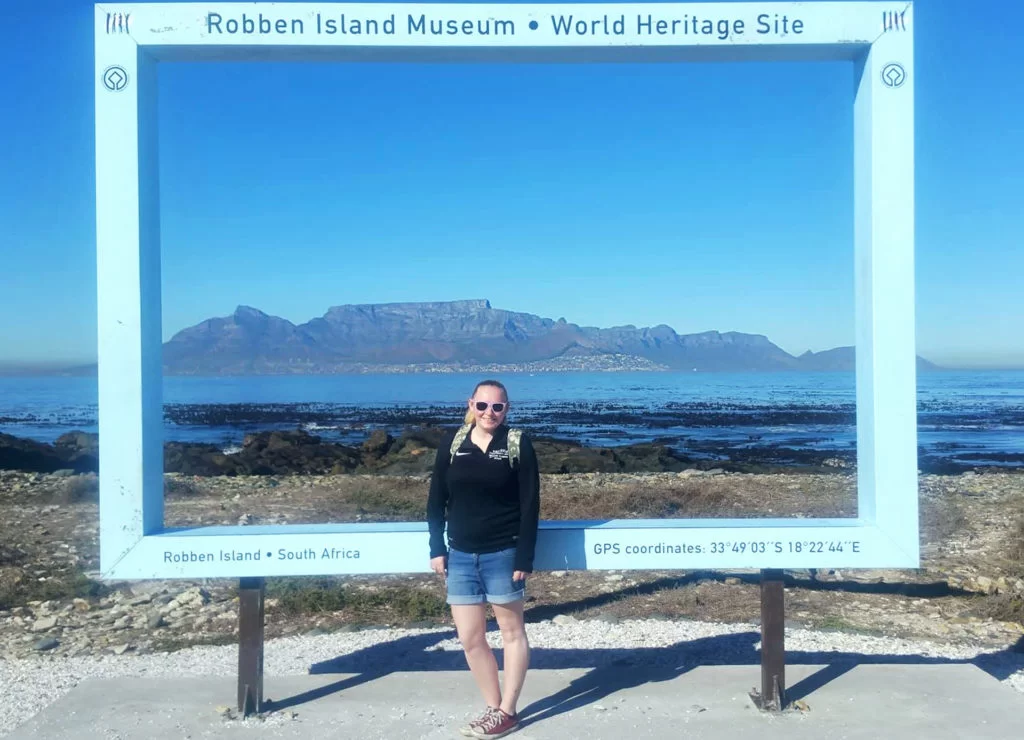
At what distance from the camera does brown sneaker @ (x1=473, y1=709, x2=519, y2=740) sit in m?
4.88

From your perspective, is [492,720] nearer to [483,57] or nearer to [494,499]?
[494,499]

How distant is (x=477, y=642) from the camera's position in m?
4.81

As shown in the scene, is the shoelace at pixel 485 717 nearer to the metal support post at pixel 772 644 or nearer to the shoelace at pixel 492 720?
the shoelace at pixel 492 720

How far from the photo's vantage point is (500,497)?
4.70 meters

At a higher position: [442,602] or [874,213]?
[874,213]

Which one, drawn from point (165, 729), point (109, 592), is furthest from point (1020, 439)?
point (165, 729)

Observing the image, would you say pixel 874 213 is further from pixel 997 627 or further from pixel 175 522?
pixel 175 522

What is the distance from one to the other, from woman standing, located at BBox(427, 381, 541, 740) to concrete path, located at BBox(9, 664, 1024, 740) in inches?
25.2

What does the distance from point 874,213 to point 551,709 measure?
3.31 m

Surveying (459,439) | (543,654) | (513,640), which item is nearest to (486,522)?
(459,439)

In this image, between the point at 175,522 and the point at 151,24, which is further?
the point at 175,522

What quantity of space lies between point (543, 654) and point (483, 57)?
4390 mm

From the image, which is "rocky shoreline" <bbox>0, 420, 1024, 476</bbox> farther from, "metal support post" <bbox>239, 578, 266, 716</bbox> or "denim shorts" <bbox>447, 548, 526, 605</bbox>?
"denim shorts" <bbox>447, 548, 526, 605</bbox>

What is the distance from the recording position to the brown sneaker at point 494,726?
4.88 meters
